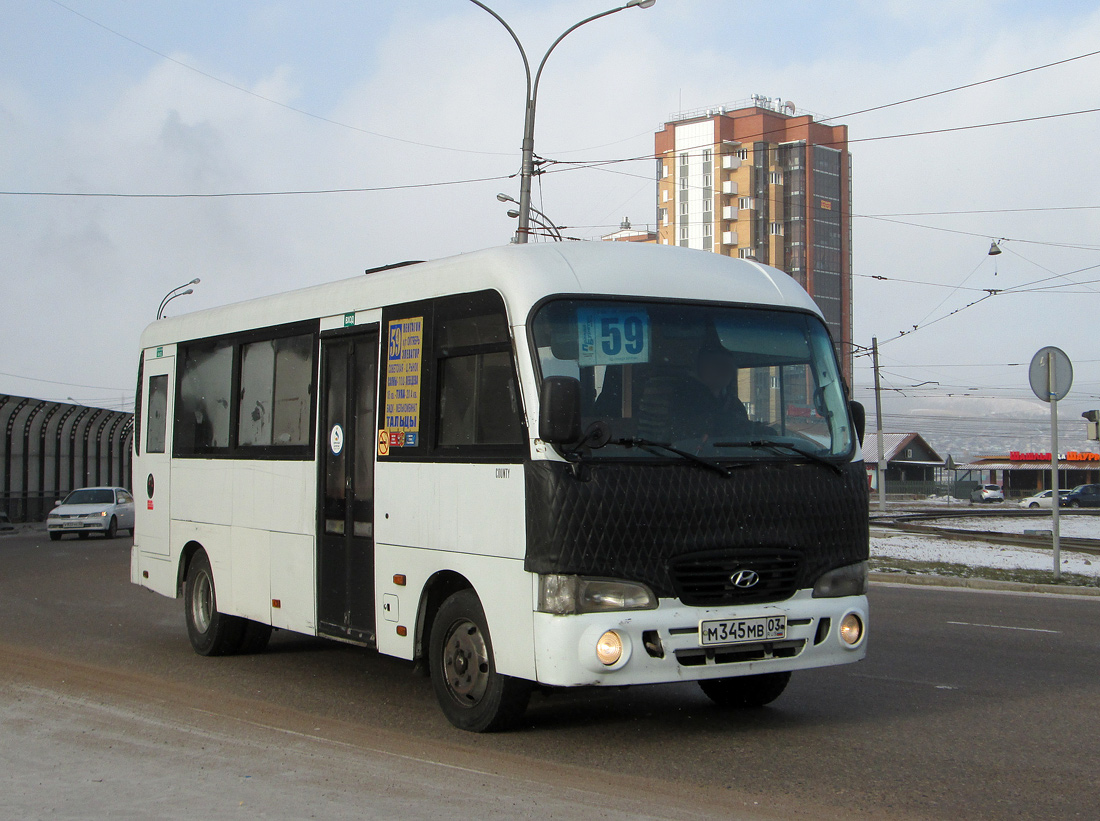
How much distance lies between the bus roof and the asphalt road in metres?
2.50

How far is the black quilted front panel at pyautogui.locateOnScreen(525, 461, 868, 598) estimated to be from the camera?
650 cm

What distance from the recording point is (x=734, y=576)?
268 inches

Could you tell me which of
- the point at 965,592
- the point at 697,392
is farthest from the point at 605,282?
the point at 965,592

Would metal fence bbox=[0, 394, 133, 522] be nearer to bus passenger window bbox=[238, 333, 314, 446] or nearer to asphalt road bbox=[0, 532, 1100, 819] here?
bus passenger window bbox=[238, 333, 314, 446]

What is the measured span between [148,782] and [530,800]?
1846 millimetres

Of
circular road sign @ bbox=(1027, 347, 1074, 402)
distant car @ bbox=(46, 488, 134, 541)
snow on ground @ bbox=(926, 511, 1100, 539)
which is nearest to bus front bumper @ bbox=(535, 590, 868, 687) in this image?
circular road sign @ bbox=(1027, 347, 1074, 402)

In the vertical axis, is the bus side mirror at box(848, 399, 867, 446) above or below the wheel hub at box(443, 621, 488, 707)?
above

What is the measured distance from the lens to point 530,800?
5.62 m

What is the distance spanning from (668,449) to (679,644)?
1043mm

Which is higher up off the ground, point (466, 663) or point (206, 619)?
point (466, 663)

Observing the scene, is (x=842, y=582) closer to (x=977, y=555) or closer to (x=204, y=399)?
(x=204, y=399)

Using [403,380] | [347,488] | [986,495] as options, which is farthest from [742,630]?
[986,495]

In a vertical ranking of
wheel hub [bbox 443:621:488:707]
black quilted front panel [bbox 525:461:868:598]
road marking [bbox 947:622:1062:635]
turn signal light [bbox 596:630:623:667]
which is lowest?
road marking [bbox 947:622:1062:635]

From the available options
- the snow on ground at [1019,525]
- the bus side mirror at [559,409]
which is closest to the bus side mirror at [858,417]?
the bus side mirror at [559,409]
